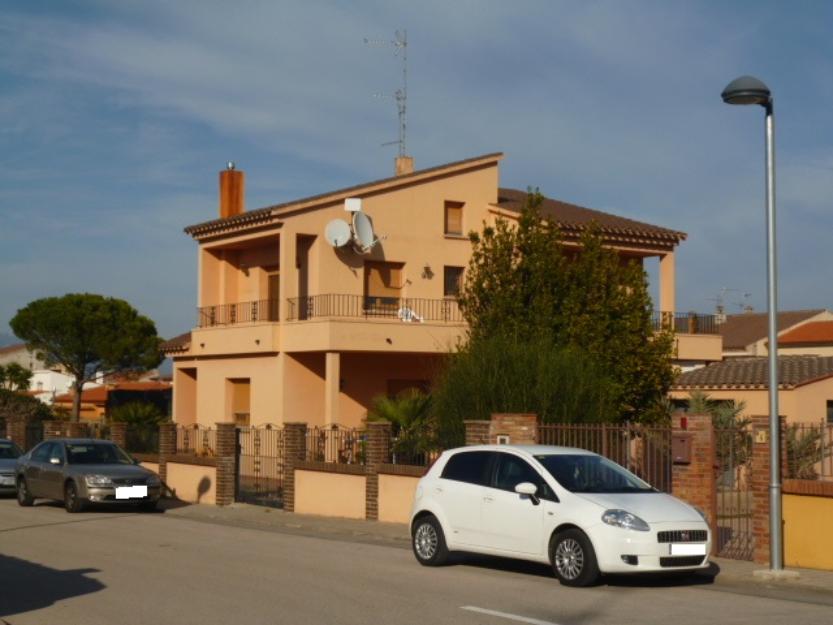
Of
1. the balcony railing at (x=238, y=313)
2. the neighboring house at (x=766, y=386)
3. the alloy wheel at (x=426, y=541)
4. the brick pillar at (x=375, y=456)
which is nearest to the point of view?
the alloy wheel at (x=426, y=541)

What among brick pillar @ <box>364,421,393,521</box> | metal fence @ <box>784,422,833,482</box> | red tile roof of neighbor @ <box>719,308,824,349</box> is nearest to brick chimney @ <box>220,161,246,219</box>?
brick pillar @ <box>364,421,393,521</box>

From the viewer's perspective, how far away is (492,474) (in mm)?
15102

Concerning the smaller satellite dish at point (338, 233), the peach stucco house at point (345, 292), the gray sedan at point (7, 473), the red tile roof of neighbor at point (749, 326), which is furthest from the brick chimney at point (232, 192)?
the red tile roof of neighbor at point (749, 326)

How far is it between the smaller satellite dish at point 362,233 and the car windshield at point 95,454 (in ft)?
34.7

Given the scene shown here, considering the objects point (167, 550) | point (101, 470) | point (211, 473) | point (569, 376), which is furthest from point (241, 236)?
point (167, 550)

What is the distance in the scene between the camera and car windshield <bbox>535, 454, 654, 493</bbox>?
14.4m

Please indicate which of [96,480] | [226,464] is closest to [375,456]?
[226,464]

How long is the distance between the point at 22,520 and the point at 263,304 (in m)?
15.1

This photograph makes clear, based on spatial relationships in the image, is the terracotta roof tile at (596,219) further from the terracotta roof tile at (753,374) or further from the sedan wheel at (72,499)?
the sedan wheel at (72,499)

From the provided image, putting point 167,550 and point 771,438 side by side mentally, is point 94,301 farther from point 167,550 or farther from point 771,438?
point 771,438

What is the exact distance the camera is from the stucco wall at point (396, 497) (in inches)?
862

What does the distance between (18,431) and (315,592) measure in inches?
1136

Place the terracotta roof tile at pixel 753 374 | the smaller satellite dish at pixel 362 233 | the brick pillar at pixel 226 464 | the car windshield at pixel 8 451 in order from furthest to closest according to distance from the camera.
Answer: the terracotta roof tile at pixel 753 374
the smaller satellite dish at pixel 362 233
the car windshield at pixel 8 451
the brick pillar at pixel 226 464

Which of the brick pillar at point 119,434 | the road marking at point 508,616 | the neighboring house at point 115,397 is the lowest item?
the road marking at point 508,616
